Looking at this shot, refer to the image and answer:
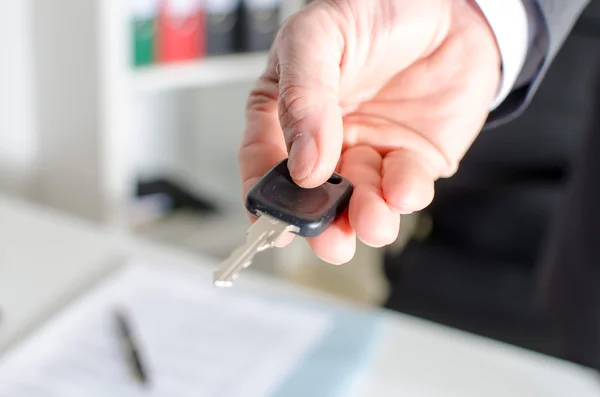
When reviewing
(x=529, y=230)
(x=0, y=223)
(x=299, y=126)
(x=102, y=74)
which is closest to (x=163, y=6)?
(x=102, y=74)

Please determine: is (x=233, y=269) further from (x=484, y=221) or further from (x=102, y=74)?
(x=102, y=74)

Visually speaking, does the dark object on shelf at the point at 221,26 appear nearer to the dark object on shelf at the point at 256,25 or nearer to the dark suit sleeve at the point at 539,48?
the dark object on shelf at the point at 256,25

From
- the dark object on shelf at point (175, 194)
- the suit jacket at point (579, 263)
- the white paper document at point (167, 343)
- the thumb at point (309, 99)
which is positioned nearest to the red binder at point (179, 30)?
the dark object on shelf at point (175, 194)

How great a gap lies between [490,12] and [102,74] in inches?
31.6

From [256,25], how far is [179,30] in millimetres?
199

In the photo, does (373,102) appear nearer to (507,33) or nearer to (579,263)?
(507,33)

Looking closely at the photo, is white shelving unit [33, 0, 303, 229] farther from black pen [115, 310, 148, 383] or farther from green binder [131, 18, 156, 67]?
black pen [115, 310, 148, 383]

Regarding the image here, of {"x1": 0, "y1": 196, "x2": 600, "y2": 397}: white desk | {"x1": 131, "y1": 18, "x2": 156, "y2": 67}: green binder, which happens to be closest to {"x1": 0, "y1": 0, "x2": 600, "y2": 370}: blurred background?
{"x1": 131, "y1": 18, "x2": 156, "y2": 67}: green binder

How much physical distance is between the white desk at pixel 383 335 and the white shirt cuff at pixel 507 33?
0.28 metres

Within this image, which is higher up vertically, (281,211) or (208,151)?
(281,211)

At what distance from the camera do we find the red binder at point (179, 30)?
4.35ft

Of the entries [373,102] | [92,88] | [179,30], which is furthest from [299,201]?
[179,30]

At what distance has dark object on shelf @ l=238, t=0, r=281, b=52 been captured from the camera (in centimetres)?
145

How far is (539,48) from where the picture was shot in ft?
2.10
